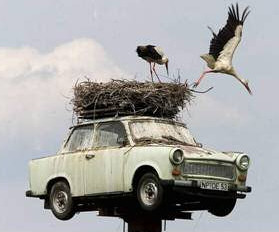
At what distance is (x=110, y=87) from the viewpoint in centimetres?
1753

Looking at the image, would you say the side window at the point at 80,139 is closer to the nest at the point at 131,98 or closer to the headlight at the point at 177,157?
the nest at the point at 131,98

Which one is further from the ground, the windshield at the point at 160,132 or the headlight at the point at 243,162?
the windshield at the point at 160,132

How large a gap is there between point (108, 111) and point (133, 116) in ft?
2.06

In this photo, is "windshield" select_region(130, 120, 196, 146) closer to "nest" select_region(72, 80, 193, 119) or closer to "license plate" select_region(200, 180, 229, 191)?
"nest" select_region(72, 80, 193, 119)

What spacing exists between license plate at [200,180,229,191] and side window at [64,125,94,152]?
2.37 metres

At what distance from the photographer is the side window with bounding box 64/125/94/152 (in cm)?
1741

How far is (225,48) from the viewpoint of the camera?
18266 mm

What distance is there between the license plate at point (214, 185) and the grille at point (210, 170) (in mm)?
149

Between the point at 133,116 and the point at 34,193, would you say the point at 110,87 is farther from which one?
the point at 34,193

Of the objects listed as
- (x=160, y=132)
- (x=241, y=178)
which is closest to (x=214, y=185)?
(x=241, y=178)

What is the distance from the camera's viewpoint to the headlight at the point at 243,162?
1670cm

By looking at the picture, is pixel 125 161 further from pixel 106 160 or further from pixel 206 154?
pixel 206 154

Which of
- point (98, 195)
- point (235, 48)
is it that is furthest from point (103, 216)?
point (235, 48)

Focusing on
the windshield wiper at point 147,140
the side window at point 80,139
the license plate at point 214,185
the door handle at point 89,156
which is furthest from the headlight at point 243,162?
the side window at point 80,139
